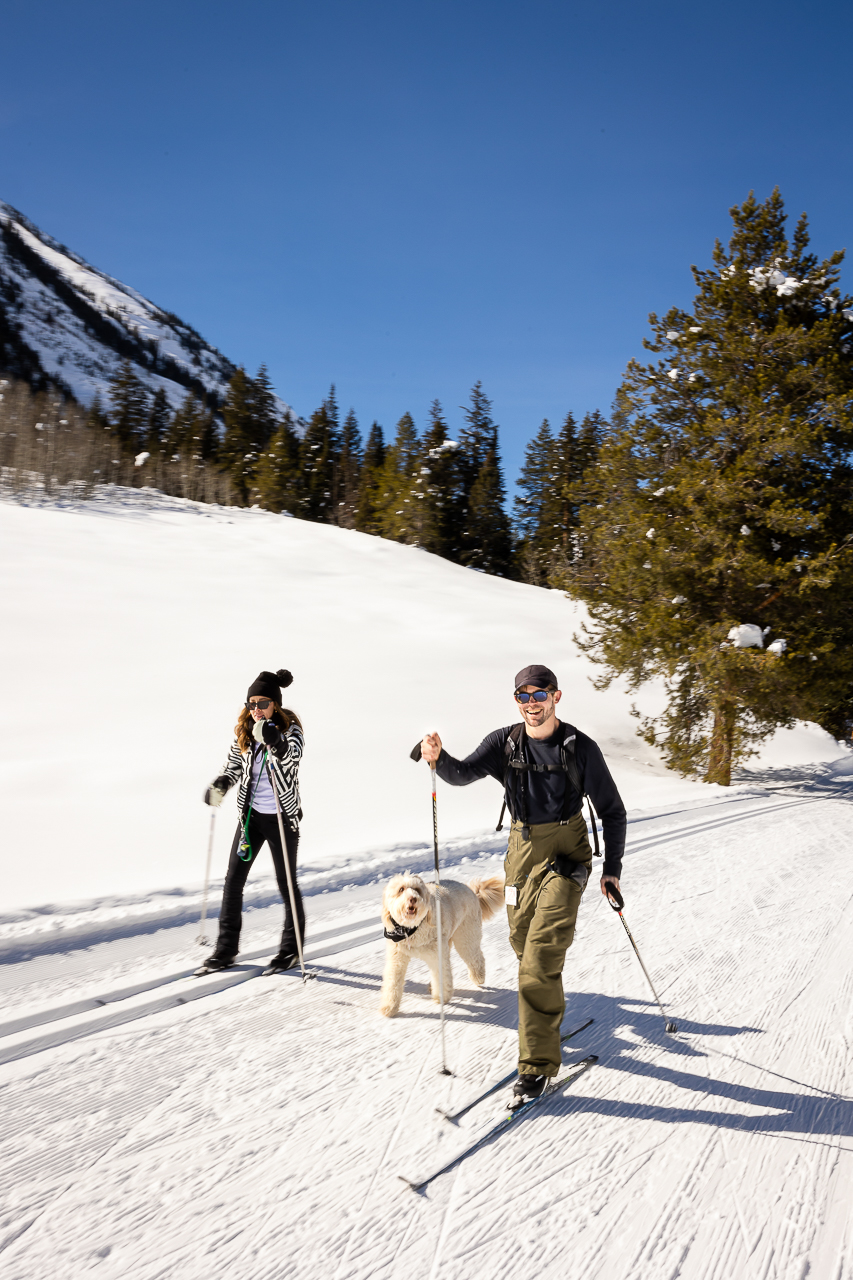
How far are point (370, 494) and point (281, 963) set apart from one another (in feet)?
183

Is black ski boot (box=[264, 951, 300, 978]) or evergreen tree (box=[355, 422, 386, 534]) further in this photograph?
evergreen tree (box=[355, 422, 386, 534])

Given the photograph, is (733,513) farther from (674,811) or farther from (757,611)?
(674,811)

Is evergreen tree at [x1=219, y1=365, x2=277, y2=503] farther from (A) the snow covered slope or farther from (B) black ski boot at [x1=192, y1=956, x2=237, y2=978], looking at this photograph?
(B) black ski boot at [x1=192, y1=956, x2=237, y2=978]

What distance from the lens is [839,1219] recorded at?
2686mm

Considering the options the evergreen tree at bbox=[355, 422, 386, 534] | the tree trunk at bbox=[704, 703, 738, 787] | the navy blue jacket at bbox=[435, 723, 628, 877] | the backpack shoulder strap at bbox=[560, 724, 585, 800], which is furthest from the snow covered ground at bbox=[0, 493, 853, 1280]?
the evergreen tree at bbox=[355, 422, 386, 534]

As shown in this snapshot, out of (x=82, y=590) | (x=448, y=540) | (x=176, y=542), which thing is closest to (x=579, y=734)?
(x=82, y=590)

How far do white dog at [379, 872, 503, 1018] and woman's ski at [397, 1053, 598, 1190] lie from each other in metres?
0.87

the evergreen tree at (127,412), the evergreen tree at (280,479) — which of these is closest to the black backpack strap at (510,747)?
the evergreen tree at (280,479)

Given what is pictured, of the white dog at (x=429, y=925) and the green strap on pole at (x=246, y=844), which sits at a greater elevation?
the green strap on pole at (x=246, y=844)

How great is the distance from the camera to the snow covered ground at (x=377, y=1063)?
2.54 metres

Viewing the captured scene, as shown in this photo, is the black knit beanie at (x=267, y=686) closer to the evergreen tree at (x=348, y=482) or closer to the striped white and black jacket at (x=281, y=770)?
the striped white and black jacket at (x=281, y=770)

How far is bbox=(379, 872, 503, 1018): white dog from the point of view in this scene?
4.00m

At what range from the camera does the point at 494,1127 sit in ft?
10.4

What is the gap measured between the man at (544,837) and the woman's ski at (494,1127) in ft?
0.34
